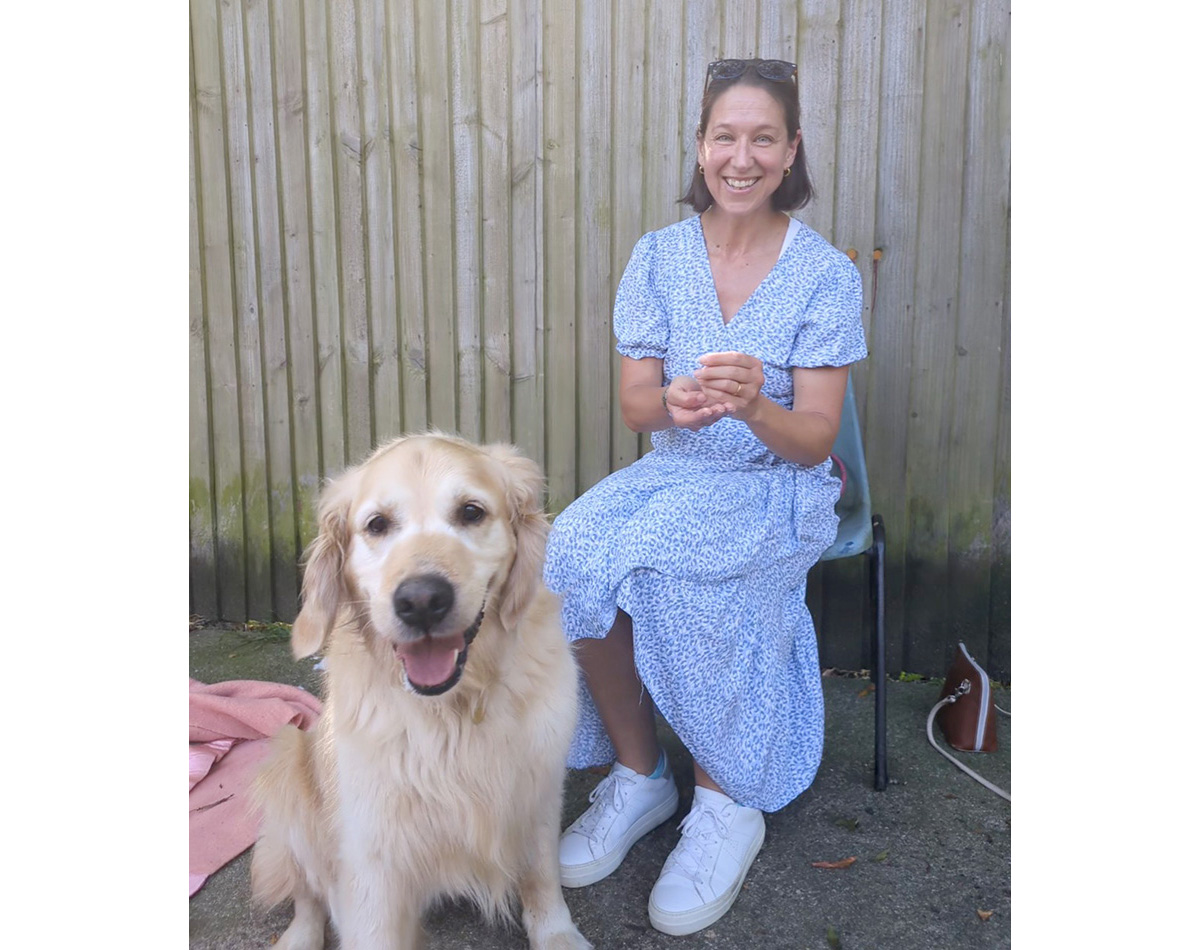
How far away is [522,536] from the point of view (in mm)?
1674

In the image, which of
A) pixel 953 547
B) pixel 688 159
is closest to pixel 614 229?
pixel 688 159

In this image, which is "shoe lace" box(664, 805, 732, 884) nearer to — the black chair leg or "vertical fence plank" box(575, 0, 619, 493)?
the black chair leg

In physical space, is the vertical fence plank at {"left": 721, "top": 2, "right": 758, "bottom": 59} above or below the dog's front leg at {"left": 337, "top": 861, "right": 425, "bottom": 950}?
above

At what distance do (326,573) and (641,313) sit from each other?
3.84 ft

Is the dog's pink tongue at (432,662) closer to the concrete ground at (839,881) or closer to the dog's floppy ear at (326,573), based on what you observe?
the dog's floppy ear at (326,573)

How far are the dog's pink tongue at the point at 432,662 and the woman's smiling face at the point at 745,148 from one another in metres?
1.40

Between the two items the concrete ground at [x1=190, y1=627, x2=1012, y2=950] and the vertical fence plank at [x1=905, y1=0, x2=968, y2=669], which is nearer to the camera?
the concrete ground at [x1=190, y1=627, x2=1012, y2=950]

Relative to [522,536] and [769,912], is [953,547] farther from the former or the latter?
[522,536]

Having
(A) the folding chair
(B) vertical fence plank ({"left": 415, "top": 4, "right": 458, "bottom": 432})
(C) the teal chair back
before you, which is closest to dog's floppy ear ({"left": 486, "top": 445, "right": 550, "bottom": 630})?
(A) the folding chair

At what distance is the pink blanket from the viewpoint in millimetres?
2227

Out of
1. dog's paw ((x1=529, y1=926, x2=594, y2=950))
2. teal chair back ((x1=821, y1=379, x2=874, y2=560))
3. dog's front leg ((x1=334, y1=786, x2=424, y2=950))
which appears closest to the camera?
dog's front leg ((x1=334, y1=786, x2=424, y2=950))

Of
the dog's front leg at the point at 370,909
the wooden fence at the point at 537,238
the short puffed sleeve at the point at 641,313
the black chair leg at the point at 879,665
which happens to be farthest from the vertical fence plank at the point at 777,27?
the dog's front leg at the point at 370,909

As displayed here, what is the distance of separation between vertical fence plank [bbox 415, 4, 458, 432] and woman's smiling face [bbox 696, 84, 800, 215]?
1.28 meters
